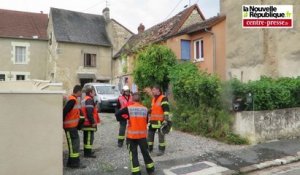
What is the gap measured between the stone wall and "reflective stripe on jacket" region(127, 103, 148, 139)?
4.34m

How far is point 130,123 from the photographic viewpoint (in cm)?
721

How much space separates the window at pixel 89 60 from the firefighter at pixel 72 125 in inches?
1031

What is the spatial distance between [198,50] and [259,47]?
612 cm

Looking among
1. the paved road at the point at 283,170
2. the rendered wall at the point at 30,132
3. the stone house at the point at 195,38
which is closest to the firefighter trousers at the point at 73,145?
the rendered wall at the point at 30,132

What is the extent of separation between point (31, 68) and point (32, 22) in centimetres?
539

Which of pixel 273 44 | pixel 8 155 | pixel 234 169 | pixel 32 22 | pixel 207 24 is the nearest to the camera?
pixel 8 155

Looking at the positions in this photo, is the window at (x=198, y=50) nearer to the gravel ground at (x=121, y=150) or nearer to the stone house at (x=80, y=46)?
the gravel ground at (x=121, y=150)

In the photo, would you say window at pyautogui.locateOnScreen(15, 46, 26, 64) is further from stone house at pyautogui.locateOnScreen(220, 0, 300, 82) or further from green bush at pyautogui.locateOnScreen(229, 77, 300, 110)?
green bush at pyautogui.locateOnScreen(229, 77, 300, 110)

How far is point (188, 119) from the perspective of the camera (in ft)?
41.1

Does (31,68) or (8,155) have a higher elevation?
(31,68)

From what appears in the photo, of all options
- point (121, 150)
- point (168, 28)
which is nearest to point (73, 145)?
point (121, 150)

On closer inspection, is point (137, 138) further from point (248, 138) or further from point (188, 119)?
point (188, 119)

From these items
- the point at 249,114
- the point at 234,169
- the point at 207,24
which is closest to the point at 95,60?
the point at 207,24

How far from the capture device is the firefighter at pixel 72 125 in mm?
7582
